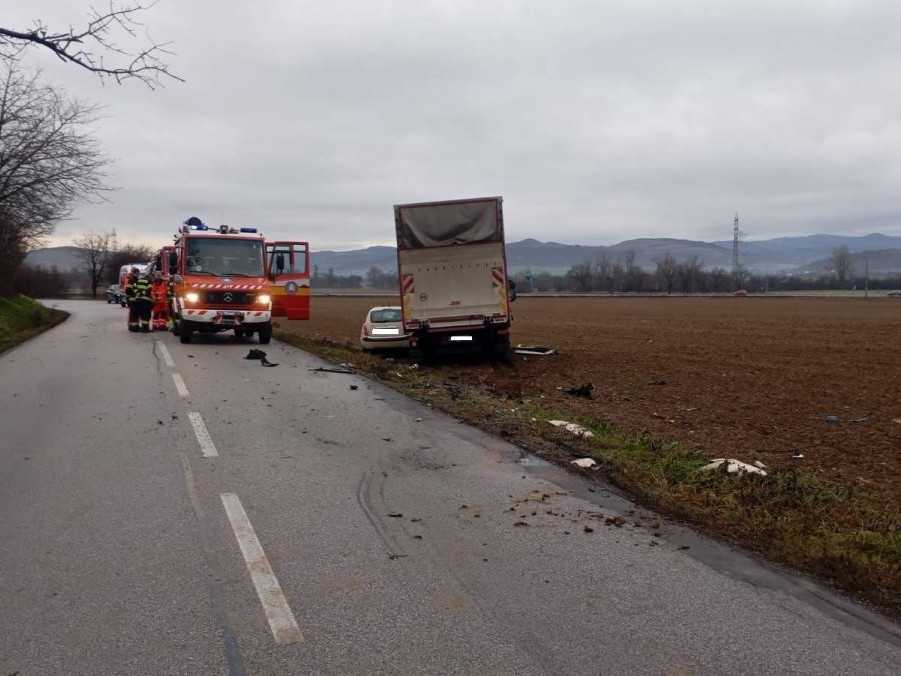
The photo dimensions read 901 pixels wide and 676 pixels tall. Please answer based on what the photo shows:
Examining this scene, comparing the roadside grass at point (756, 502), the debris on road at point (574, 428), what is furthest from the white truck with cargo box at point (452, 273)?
the debris on road at point (574, 428)

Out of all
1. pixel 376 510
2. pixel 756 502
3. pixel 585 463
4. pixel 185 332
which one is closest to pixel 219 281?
pixel 185 332

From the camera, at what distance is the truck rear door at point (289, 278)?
19672mm

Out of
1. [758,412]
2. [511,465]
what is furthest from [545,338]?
[511,465]

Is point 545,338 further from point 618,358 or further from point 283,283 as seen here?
point 283,283

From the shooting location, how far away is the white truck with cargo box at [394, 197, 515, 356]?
16.0 metres

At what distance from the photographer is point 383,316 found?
18.7 meters

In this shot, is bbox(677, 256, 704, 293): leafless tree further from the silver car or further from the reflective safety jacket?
the silver car

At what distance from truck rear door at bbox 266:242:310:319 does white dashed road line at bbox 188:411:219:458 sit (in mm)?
10547

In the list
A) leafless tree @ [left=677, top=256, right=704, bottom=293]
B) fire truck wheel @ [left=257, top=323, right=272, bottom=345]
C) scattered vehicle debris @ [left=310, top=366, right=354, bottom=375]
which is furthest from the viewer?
leafless tree @ [left=677, top=256, right=704, bottom=293]

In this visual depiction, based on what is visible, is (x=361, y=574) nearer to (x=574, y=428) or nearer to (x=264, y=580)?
(x=264, y=580)

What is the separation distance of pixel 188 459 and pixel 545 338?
19.9 meters

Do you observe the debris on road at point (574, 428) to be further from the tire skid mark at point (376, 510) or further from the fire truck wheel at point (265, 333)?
the fire truck wheel at point (265, 333)

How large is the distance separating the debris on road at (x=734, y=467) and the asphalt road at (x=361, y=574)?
1.32 meters

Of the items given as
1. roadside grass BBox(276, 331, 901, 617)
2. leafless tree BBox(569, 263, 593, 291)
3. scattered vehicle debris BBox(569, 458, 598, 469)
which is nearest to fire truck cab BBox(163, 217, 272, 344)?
roadside grass BBox(276, 331, 901, 617)
